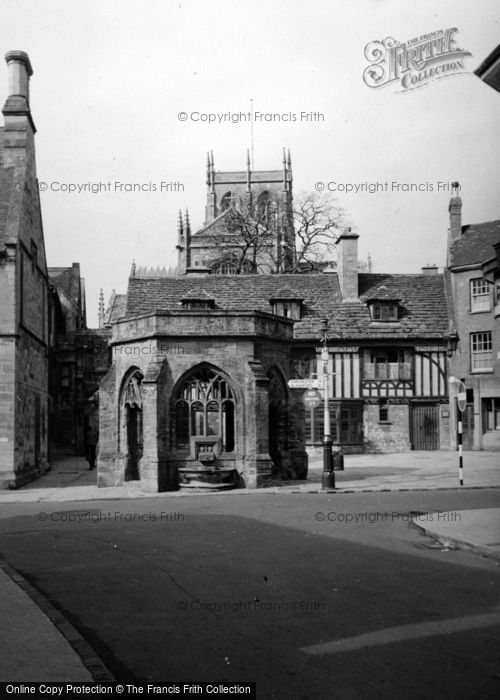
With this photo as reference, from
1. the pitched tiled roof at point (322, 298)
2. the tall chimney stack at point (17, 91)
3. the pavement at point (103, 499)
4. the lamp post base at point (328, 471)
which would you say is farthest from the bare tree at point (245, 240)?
the lamp post base at point (328, 471)

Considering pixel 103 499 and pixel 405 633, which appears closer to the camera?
pixel 405 633

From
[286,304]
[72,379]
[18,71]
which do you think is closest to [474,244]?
[286,304]

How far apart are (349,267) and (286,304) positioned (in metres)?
4.09

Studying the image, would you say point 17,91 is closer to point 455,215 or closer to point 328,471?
point 328,471

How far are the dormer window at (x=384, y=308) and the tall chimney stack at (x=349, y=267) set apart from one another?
141 cm

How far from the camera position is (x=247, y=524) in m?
14.2

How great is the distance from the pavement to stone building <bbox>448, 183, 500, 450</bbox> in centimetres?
170

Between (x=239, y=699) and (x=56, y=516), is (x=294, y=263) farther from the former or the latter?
(x=239, y=699)

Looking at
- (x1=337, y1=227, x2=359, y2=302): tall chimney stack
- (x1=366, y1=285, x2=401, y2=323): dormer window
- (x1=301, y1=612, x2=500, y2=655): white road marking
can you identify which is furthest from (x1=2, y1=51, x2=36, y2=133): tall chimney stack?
(x1=301, y1=612, x2=500, y2=655): white road marking

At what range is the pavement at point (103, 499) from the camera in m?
5.97

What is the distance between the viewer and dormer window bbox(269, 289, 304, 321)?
37969 mm

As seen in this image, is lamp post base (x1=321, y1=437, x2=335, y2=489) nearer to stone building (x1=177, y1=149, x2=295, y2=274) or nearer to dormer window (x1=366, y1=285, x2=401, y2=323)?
dormer window (x1=366, y1=285, x2=401, y2=323)

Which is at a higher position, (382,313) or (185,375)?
(382,313)

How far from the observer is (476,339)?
36750 mm
